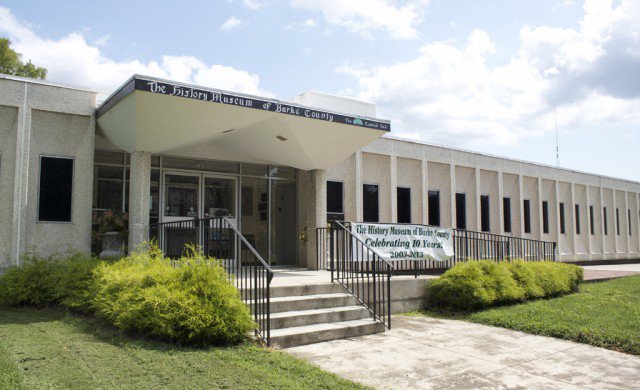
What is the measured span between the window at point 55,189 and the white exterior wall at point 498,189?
6.51 metres

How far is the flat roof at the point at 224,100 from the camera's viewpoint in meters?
7.95

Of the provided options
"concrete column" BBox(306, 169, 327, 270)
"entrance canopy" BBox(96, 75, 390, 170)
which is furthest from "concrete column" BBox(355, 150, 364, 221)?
"entrance canopy" BBox(96, 75, 390, 170)

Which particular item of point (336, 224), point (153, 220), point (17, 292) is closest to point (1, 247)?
point (17, 292)

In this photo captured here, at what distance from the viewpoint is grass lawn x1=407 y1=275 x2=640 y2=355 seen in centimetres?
750

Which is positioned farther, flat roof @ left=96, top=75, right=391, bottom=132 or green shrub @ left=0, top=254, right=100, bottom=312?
flat roof @ left=96, top=75, right=391, bottom=132

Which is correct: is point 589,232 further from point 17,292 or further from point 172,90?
point 17,292

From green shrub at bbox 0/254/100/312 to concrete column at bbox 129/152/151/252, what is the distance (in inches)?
43.7

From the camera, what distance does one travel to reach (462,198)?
17.5 meters

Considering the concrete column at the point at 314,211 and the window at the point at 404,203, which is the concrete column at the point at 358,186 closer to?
the window at the point at 404,203

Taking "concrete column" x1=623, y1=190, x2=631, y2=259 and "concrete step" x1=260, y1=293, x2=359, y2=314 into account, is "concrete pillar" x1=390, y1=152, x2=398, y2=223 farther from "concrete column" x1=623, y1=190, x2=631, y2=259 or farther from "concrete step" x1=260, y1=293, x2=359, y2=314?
"concrete column" x1=623, y1=190, x2=631, y2=259

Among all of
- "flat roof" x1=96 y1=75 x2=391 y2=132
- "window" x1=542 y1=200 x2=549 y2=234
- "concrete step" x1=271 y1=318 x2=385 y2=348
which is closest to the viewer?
"concrete step" x1=271 y1=318 x2=385 y2=348

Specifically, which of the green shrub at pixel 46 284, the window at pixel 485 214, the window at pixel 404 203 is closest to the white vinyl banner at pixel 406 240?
the window at pixel 404 203

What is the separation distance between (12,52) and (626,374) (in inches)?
1129

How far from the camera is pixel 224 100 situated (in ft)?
28.6
